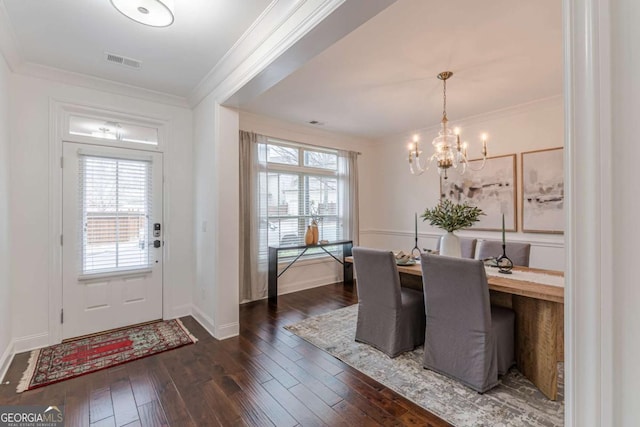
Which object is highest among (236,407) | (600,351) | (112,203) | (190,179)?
(190,179)

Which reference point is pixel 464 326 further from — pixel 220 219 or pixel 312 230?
pixel 312 230

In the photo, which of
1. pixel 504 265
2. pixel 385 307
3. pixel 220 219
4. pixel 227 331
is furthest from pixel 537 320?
pixel 220 219

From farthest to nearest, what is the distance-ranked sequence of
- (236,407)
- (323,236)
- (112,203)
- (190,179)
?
(323,236), (190,179), (112,203), (236,407)

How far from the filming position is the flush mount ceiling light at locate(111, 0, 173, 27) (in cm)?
175

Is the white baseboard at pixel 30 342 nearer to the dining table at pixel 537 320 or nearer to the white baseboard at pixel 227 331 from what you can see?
the white baseboard at pixel 227 331

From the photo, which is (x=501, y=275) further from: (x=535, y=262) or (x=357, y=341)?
(x=535, y=262)

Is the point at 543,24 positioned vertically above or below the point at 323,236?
above

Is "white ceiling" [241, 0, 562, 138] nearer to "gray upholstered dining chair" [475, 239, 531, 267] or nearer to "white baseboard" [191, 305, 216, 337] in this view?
"gray upholstered dining chair" [475, 239, 531, 267]

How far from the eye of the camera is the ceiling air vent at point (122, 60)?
2.60m

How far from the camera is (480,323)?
207 centimetres

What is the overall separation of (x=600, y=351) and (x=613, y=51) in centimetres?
62

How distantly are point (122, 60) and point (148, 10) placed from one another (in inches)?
45.1

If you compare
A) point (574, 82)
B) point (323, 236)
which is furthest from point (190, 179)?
point (574, 82)

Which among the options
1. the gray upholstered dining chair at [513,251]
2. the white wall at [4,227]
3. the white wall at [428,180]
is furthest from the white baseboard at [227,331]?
the white wall at [428,180]
